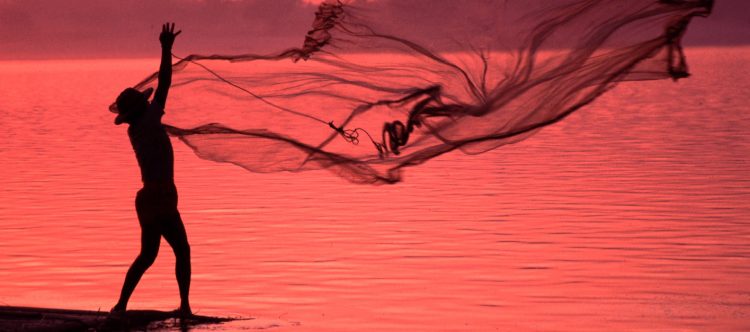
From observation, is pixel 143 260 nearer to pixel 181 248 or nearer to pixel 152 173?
pixel 181 248

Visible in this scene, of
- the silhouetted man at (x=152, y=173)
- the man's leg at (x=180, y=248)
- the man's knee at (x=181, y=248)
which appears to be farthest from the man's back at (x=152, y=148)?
the man's knee at (x=181, y=248)

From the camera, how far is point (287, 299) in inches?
527

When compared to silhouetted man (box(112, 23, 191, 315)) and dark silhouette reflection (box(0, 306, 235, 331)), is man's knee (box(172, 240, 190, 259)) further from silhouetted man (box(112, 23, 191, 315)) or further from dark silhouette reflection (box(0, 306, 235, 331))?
dark silhouette reflection (box(0, 306, 235, 331))

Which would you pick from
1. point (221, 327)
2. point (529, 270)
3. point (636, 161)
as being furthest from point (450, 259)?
point (636, 161)

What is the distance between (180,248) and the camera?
11516 millimetres

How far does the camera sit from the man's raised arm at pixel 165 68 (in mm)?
11570

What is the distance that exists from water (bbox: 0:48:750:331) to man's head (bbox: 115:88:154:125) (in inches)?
72.5

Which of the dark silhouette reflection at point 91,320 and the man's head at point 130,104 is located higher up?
the man's head at point 130,104

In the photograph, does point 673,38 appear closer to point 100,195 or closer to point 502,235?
point 502,235

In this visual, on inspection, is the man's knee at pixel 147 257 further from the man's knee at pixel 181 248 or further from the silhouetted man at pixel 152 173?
the man's knee at pixel 181 248

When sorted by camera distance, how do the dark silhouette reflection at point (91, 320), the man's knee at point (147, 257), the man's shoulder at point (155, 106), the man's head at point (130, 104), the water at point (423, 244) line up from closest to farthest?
1. the dark silhouette reflection at point (91, 320)
2. the man's head at point (130, 104)
3. the man's shoulder at point (155, 106)
4. the man's knee at point (147, 257)
5. the water at point (423, 244)

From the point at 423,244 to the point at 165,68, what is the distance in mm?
6354

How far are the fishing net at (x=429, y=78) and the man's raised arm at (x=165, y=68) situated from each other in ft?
0.86

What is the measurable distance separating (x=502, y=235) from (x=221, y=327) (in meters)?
7.32
